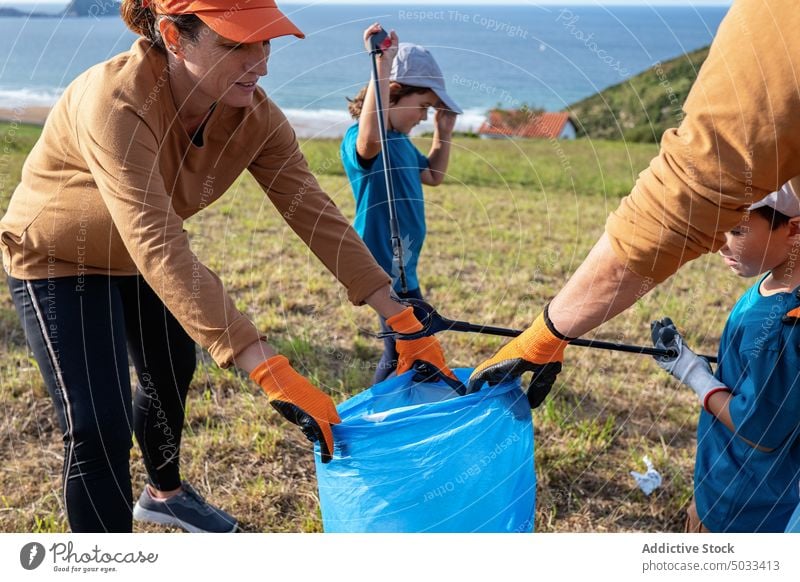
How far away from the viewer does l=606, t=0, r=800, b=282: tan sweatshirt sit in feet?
3.84

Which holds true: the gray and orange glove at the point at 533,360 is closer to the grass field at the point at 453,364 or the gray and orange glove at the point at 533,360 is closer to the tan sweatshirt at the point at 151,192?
the tan sweatshirt at the point at 151,192

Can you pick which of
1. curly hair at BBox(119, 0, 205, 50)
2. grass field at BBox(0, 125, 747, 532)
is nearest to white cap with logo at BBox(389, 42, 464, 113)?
grass field at BBox(0, 125, 747, 532)

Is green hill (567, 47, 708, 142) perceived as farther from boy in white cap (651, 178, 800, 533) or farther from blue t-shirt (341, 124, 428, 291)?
boy in white cap (651, 178, 800, 533)

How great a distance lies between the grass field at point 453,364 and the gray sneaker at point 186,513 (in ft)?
0.26

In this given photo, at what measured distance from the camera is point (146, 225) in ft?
5.14

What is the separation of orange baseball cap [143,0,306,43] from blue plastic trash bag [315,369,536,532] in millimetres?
882

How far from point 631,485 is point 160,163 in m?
1.88

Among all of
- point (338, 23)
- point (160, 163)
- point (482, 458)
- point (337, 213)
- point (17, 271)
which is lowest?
point (482, 458)

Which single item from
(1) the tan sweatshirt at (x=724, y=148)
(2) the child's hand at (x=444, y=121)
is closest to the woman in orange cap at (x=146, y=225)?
(1) the tan sweatshirt at (x=724, y=148)

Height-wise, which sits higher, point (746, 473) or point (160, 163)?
point (160, 163)

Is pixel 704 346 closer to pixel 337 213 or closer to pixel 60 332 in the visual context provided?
pixel 337 213

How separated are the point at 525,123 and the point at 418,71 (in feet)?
23.2
